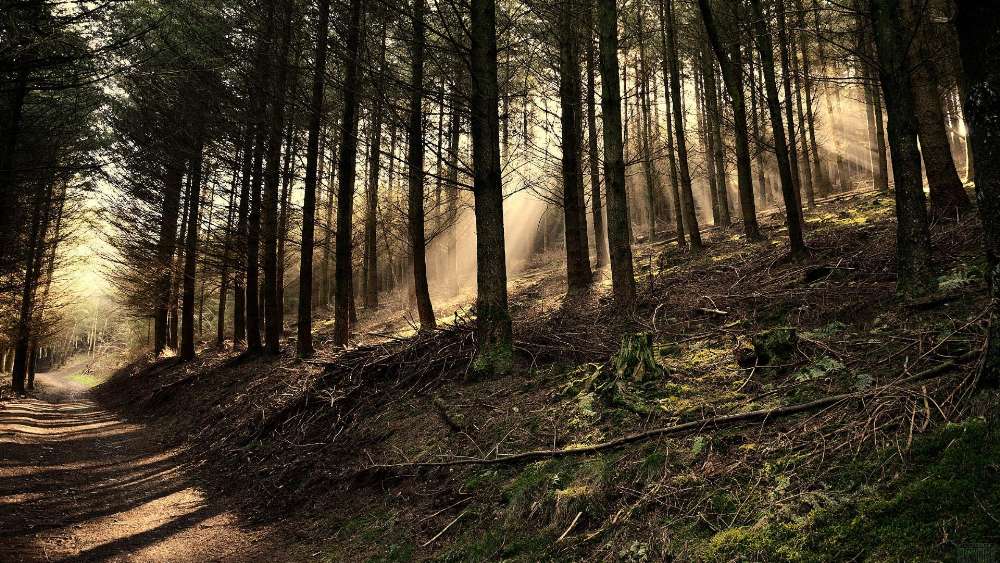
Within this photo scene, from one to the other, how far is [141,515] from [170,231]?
1470 cm

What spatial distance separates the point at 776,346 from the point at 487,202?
3472mm

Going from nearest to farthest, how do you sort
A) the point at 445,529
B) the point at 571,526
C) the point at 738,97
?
1. the point at 571,526
2. the point at 445,529
3. the point at 738,97

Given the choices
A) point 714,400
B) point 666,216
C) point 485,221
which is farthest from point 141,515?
point 666,216

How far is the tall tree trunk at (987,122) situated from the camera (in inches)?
85.5

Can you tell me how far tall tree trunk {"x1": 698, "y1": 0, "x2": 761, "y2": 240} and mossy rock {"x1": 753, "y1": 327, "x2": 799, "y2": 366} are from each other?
6642 millimetres

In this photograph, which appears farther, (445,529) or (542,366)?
(542,366)

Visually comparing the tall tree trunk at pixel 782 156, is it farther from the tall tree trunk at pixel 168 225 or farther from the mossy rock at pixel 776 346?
the tall tree trunk at pixel 168 225

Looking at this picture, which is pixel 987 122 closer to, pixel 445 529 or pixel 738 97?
pixel 445 529

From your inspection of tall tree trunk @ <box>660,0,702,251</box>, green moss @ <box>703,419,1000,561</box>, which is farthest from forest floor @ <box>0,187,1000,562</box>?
tall tree trunk @ <box>660,0,702,251</box>

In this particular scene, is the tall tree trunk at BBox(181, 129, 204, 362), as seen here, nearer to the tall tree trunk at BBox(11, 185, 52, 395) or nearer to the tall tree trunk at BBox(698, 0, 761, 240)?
the tall tree trunk at BBox(11, 185, 52, 395)

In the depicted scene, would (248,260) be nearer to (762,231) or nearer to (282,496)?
(282,496)

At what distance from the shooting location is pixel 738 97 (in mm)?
10680

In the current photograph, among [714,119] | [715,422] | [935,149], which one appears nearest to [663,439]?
[715,422]

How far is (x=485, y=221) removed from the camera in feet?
20.1
